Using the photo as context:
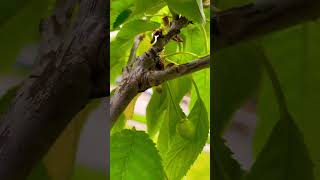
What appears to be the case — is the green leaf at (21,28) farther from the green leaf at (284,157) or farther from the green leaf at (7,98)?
the green leaf at (284,157)

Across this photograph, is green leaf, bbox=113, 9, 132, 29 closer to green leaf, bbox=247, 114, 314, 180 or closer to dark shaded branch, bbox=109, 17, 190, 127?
dark shaded branch, bbox=109, 17, 190, 127

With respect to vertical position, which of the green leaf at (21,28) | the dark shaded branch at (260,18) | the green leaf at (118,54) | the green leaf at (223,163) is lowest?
the green leaf at (118,54)

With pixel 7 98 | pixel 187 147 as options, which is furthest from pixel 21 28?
pixel 187 147

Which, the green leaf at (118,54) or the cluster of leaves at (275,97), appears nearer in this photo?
the cluster of leaves at (275,97)

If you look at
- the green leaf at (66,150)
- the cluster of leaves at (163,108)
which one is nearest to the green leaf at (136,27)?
the cluster of leaves at (163,108)

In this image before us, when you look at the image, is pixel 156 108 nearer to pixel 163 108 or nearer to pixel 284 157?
pixel 163 108

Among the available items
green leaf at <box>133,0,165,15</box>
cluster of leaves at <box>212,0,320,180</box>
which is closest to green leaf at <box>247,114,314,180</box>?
cluster of leaves at <box>212,0,320,180</box>
